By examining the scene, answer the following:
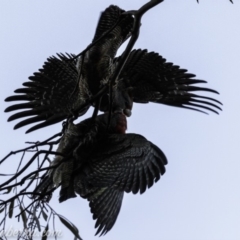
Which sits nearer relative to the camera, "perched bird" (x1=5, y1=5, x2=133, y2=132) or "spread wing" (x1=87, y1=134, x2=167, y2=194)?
"perched bird" (x1=5, y1=5, x2=133, y2=132)

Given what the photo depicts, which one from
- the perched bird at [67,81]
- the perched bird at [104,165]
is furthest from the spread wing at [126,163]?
the perched bird at [67,81]

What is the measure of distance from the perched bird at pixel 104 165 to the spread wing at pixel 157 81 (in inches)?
11.5

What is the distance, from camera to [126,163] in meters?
5.13

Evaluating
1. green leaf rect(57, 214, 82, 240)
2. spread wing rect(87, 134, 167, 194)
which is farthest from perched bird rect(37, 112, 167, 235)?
green leaf rect(57, 214, 82, 240)

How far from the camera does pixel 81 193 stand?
504cm

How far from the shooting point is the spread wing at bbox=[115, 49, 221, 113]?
5039 mm

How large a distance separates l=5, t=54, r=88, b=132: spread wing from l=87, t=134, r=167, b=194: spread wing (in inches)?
14.0

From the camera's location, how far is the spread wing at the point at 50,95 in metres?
4.77

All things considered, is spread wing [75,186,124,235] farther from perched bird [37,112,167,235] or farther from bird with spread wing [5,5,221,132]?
bird with spread wing [5,5,221,132]

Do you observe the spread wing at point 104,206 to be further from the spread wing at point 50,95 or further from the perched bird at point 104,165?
the spread wing at point 50,95

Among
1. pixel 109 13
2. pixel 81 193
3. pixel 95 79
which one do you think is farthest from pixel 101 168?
pixel 109 13

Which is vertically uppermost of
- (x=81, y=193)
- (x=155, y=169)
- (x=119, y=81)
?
(x=119, y=81)

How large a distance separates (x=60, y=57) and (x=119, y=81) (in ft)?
1.78

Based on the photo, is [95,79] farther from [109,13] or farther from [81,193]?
[81,193]
